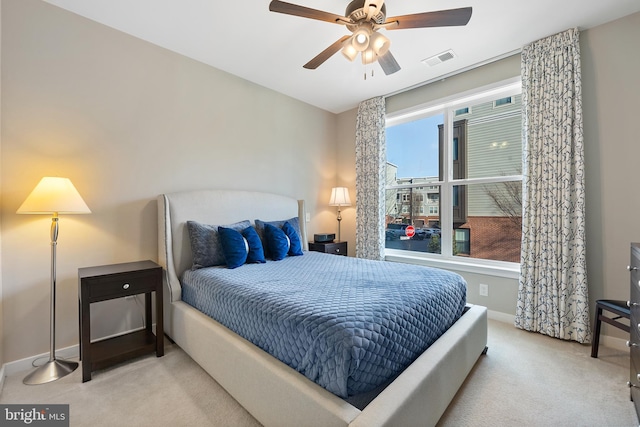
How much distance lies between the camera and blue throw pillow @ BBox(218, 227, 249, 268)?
8.12 feet

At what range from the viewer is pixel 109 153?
7.92 feet

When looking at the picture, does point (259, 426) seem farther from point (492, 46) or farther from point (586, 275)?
point (492, 46)

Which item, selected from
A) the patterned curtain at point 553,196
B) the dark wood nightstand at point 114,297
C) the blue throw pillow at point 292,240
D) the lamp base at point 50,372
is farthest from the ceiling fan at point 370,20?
the lamp base at point 50,372

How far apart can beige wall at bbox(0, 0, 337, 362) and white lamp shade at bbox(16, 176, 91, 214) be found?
347mm

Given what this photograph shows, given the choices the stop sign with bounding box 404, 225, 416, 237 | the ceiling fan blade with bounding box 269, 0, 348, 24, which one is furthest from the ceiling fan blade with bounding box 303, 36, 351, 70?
the stop sign with bounding box 404, 225, 416, 237

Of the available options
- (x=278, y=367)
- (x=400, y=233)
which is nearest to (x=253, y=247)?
(x=278, y=367)

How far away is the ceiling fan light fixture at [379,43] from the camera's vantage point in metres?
1.92

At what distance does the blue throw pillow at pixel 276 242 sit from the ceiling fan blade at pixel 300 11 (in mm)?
1923

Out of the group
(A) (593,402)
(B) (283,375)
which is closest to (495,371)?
(A) (593,402)

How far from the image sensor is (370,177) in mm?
3996

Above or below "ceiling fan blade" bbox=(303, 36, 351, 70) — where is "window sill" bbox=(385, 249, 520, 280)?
below

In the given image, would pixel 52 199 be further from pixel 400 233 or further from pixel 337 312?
pixel 400 233

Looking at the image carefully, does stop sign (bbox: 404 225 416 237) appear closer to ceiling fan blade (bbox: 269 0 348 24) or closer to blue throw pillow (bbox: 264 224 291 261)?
blue throw pillow (bbox: 264 224 291 261)

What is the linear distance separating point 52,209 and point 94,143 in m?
0.79
